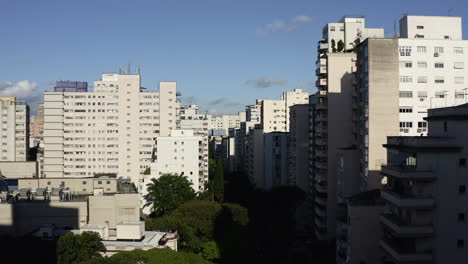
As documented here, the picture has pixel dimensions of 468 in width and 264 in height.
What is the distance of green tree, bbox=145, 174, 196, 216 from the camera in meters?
75.6

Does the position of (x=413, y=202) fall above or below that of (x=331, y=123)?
below

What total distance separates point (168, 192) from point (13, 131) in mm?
54065

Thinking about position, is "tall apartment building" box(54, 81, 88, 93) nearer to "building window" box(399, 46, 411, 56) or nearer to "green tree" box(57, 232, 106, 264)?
"green tree" box(57, 232, 106, 264)

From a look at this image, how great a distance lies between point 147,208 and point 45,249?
120 ft

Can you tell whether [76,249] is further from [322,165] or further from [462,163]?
[322,165]

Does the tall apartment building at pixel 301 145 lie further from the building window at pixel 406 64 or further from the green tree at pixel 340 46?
the building window at pixel 406 64

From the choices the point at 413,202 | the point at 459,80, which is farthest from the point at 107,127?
the point at 413,202

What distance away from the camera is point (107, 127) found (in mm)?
107062

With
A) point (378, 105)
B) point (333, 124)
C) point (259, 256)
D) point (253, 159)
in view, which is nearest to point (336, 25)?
point (333, 124)

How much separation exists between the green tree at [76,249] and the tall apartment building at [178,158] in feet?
131

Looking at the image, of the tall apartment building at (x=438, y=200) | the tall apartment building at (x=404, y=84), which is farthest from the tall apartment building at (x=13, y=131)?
the tall apartment building at (x=438, y=200)

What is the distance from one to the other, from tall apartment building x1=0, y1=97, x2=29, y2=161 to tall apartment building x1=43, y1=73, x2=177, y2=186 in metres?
12.1

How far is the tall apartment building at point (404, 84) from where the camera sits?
47594mm

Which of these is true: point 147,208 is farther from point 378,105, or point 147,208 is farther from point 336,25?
point 378,105
